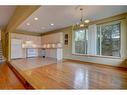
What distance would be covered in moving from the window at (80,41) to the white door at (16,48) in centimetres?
435

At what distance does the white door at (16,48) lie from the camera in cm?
849

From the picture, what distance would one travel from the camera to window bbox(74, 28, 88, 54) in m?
6.75

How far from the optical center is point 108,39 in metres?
5.61

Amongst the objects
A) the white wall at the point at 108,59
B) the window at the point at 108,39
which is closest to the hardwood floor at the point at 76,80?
the white wall at the point at 108,59

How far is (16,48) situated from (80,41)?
4803 millimetres

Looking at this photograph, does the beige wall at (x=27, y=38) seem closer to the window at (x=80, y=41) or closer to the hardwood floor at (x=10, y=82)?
the window at (x=80, y=41)

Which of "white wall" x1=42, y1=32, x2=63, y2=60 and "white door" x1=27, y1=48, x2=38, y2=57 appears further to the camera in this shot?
"white door" x1=27, y1=48, x2=38, y2=57

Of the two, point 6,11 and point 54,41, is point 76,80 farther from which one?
point 54,41

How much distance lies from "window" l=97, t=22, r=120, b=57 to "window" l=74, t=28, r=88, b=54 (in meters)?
0.89

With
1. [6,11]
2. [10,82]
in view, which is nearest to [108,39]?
[10,82]

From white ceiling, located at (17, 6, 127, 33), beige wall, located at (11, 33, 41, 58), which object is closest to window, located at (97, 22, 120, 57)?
white ceiling, located at (17, 6, 127, 33)

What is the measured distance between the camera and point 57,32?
8.70 metres

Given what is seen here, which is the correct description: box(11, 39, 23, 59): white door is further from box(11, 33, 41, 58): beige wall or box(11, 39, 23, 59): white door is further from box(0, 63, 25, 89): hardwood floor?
box(0, 63, 25, 89): hardwood floor
